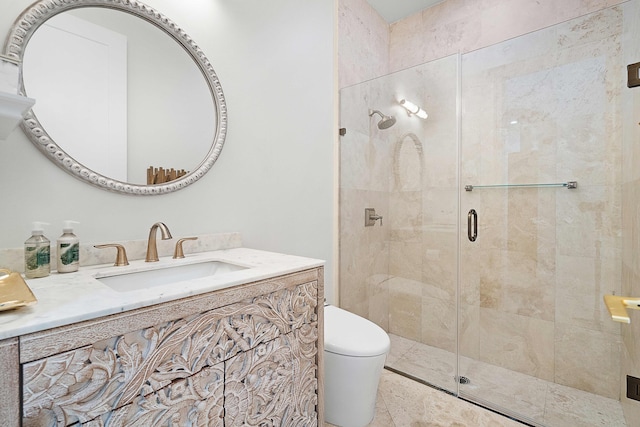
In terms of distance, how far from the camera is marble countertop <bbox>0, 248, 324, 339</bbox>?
60 cm

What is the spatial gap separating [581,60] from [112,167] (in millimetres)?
2399

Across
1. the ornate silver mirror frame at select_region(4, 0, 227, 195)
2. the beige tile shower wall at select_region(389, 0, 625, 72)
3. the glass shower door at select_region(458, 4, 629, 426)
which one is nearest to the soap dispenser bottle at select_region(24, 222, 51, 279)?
the ornate silver mirror frame at select_region(4, 0, 227, 195)

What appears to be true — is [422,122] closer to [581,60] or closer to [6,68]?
[581,60]

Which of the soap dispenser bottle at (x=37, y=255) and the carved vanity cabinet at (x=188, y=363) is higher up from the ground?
the soap dispenser bottle at (x=37, y=255)

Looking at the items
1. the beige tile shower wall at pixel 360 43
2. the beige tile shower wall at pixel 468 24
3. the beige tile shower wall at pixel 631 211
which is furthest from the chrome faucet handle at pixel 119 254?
the beige tile shower wall at pixel 468 24

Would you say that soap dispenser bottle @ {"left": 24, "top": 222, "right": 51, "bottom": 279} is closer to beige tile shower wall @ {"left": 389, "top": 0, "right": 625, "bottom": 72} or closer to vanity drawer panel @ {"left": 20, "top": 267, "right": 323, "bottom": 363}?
vanity drawer panel @ {"left": 20, "top": 267, "right": 323, "bottom": 363}

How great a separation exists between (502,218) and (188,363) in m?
1.98

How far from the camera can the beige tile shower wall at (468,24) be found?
1.98 metres

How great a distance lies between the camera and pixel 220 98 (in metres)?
1.46

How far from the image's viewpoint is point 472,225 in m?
1.96

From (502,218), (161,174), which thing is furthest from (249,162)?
(502,218)

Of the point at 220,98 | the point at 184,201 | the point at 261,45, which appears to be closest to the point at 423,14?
the point at 261,45

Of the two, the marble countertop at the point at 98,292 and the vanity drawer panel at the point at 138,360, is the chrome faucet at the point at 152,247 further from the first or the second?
the vanity drawer panel at the point at 138,360

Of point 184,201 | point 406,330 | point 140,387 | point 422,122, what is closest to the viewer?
point 140,387
